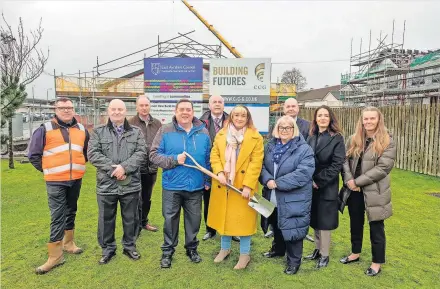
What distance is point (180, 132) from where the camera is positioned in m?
3.90

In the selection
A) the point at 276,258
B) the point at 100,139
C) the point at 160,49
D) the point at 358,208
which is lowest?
the point at 276,258

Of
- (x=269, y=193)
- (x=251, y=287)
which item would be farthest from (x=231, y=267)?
(x=269, y=193)

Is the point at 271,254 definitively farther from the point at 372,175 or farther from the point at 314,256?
the point at 372,175

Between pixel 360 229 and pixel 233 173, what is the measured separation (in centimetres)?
175

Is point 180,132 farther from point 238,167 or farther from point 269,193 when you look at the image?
point 269,193

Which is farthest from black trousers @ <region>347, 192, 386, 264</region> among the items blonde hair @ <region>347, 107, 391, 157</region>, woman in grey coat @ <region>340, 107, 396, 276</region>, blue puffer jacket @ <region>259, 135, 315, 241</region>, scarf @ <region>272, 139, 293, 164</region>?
scarf @ <region>272, 139, 293, 164</region>

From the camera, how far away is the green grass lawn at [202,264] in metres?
3.52

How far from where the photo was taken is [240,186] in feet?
12.3

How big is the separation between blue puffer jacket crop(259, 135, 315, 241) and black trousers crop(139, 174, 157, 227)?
2.07 metres

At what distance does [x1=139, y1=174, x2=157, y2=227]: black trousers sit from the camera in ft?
16.2

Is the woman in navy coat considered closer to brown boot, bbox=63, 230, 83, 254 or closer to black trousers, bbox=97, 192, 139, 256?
black trousers, bbox=97, 192, 139, 256

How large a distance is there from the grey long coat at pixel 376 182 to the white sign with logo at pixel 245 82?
6.07 m

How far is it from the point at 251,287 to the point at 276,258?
83 cm

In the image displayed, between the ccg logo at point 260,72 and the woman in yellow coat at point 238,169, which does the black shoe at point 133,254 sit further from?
the ccg logo at point 260,72
